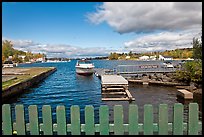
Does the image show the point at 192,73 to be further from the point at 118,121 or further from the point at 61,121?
the point at 61,121

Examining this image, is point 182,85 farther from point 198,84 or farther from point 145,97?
point 145,97

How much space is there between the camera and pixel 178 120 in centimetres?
365

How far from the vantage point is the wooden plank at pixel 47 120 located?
142 inches

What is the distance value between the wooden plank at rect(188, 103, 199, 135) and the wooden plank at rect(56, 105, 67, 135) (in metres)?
1.99

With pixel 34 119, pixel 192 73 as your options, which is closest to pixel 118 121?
pixel 34 119

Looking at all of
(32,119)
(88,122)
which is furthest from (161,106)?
(32,119)

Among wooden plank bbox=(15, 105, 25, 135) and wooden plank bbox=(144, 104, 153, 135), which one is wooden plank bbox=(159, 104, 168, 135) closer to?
wooden plank bbox=(144, 104, 153, 135)

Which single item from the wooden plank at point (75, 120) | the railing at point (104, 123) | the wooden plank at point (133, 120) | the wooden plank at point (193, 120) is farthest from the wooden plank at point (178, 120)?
the wooden plank at point (75, 120)

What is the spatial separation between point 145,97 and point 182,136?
71.8ft

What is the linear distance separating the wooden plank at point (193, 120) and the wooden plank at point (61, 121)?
6.54 ft

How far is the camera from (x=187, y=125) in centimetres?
370

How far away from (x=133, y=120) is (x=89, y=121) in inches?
27.5

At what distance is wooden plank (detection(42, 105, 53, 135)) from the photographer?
142 inches

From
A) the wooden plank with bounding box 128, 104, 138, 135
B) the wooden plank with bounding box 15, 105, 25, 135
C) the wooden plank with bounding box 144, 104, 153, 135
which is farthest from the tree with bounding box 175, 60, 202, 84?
the wooden plank with bounding box 15, 105, 25, 135
